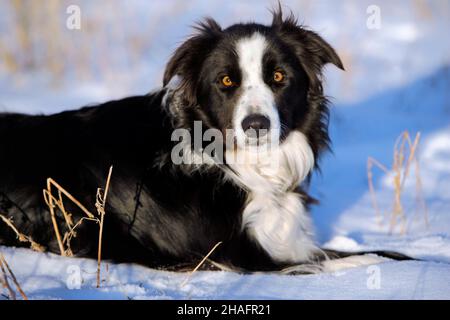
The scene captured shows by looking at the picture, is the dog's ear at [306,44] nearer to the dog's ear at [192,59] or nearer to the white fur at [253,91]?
the white fur at [253,91]

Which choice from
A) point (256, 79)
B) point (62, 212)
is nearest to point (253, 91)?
point (256, 79)

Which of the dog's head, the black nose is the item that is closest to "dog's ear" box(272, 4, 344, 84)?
the dog's head

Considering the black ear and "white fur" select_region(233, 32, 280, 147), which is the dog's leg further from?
the black ear

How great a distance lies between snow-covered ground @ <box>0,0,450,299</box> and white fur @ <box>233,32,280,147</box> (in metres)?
0.83

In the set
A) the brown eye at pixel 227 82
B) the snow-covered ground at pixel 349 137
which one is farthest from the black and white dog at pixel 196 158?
the snow-covered ground at pixel 349 137

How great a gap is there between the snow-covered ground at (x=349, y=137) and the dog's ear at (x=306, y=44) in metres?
0.47

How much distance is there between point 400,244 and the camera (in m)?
4.70

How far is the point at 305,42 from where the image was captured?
445 cm

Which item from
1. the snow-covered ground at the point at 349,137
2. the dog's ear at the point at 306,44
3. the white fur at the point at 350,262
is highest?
the dog's ear at the point at 306,44

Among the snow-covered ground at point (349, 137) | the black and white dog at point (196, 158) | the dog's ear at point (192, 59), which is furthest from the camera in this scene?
the dog's ear at point (192, 59)

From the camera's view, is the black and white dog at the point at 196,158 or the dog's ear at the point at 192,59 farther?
the dog's ear at the point at 192,59

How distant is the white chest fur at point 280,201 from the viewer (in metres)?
4.22

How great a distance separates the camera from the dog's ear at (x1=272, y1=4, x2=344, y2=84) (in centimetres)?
439

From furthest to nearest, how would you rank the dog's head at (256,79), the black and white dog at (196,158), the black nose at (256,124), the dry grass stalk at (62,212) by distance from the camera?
the black and white dog at (196,158) → the dog's head at (256,79) → the black nose at (256,124) → the dry grass stalk at (62,212)
